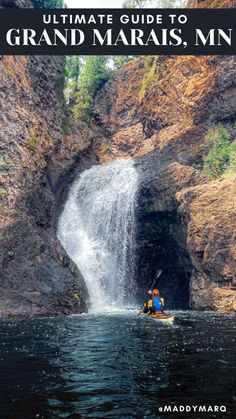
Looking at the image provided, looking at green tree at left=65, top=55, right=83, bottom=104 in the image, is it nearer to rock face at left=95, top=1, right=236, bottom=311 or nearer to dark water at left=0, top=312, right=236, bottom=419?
rock face at left=95, top=1, right=236, bottom=311

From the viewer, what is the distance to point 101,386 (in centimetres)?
773

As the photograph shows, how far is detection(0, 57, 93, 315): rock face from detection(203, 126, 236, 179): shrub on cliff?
12.3m

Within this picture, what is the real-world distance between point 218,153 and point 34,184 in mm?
14971

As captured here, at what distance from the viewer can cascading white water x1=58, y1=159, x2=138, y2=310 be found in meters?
28.6

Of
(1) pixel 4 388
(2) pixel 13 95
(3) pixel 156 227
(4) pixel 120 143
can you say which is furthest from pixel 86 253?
(1) pixel 4 388

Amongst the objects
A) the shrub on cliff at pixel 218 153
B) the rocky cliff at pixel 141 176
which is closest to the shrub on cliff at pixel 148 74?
the rocky cliff at pixel 141 176

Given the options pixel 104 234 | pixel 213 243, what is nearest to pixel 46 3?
pixel 104 234

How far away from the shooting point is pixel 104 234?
3092 cm

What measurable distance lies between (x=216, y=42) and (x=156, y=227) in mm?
15847

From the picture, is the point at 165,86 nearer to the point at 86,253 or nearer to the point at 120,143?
the point at 120,143

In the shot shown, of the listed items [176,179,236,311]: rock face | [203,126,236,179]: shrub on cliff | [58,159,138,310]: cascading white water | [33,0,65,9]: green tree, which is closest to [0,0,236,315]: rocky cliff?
[176,179,236,311]: rock face

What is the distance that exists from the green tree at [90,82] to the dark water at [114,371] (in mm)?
35776

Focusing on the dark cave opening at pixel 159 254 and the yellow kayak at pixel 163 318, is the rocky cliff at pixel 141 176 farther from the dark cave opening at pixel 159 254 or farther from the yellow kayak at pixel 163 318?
the yellow kayak at pixel 163 318

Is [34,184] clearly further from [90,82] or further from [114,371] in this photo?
[90,82]
